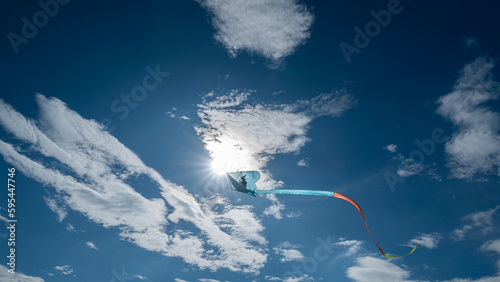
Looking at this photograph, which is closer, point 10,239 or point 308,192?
point 308,192

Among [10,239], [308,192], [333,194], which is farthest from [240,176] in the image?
[10,239]

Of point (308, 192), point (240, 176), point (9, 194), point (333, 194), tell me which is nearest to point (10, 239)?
point (9, 194)

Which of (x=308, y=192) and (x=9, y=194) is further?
(x=9, y=194)

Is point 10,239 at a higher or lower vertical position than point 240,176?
lower

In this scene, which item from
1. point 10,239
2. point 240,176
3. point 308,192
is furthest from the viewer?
point 10,239

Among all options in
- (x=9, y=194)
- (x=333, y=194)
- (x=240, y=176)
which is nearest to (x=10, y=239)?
(x=9, y=194)

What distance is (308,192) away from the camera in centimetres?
1020

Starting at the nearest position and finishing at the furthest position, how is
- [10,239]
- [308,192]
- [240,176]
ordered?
[308,192]
[240,176]
[10,239]

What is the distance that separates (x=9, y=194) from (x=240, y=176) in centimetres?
2730

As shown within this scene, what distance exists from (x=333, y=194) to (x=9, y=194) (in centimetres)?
3242

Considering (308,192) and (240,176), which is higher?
(240,176)

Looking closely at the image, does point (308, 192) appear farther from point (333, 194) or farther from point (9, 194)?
point (9, 194)

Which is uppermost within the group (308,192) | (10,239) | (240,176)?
(240,176)

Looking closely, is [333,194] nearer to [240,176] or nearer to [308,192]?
[308,192]
